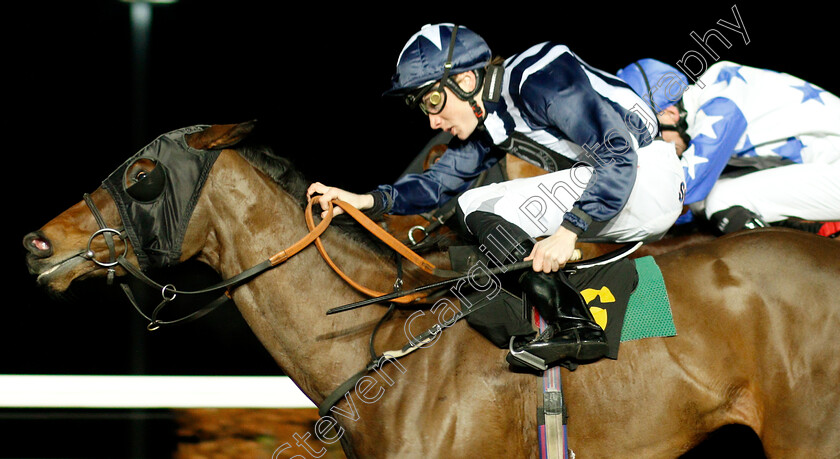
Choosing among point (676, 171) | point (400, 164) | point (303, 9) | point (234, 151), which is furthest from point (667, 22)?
point (234, 151)

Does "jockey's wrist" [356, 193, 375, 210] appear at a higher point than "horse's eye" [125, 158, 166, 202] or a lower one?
lower

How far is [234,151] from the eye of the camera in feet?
7.40

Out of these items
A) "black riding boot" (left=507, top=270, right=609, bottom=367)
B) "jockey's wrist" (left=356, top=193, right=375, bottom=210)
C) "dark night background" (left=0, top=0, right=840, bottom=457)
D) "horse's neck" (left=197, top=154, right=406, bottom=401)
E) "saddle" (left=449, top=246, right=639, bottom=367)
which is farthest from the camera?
"dark night background" (left=0, top=0, right=840, bottom=457)

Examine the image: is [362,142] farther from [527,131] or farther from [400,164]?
[527,131]

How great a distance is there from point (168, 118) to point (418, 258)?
2.90m

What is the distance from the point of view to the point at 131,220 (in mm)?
2125

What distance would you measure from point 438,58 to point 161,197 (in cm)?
102

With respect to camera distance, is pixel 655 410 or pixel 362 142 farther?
pixel 362 142

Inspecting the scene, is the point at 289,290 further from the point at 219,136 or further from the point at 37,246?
the point at 37,246

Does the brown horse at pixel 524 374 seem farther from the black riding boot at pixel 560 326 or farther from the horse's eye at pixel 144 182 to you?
the black riding boot at pixel 560 326

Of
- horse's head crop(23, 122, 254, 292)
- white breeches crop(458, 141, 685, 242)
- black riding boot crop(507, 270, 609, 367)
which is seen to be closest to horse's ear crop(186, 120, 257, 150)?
horse's head crop(23, 122, 254, 292)

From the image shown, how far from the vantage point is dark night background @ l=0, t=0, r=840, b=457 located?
173 inches

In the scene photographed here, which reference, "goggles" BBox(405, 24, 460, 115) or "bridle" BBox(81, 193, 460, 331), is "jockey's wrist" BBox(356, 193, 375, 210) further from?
"goggles" BBox(405, 24, 460, 115)

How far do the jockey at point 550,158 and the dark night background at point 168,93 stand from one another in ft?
7.40
